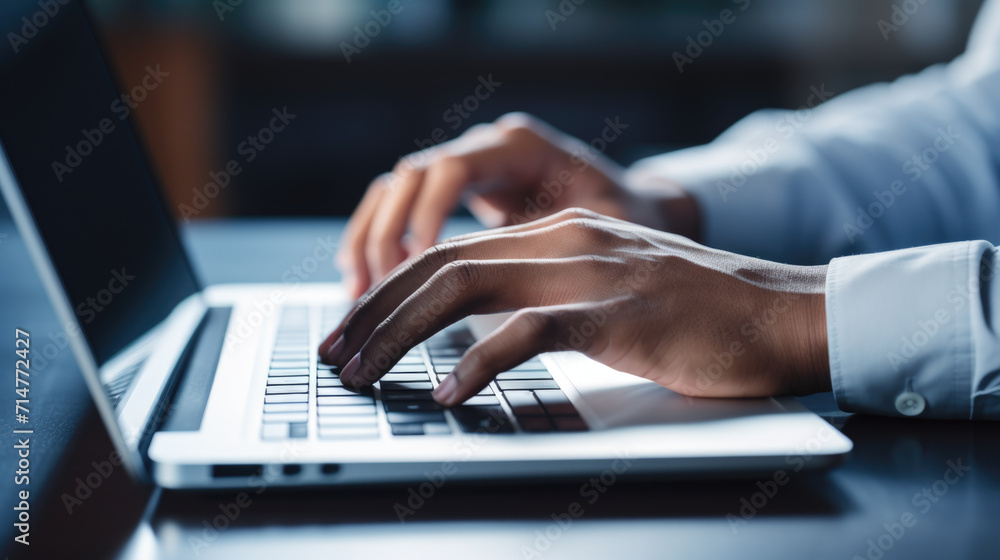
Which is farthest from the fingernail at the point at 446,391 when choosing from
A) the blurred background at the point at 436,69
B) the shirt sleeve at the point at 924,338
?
the blurred background at the point at 436,69

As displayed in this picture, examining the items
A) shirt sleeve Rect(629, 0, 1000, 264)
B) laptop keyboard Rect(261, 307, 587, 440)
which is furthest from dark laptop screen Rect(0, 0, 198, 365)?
shirt sleeve Rect(629, 0, 1000, 264)

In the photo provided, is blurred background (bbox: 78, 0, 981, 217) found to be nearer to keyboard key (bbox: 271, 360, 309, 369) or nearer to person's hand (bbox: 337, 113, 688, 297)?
person's hand (bbox: 337, 113, 688, 297)

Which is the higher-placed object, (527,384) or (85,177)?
(85,177)

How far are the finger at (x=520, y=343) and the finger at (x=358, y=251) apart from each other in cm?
41

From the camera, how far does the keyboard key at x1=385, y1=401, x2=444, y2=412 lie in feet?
1.43

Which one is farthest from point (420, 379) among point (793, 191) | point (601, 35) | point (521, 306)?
point (601, 35)

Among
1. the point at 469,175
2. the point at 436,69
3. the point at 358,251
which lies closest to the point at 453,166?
the point at 469,175

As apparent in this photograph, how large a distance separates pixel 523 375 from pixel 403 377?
0.08 m

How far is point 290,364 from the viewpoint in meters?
→ 0.55

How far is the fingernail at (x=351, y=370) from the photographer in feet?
1.57

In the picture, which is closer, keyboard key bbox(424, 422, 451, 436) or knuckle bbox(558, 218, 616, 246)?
keyboard key bbox(424, 422, 451, 436)

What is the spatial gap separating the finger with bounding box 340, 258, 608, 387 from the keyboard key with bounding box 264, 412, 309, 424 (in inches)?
2.0

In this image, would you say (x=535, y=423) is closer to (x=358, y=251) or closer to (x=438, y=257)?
(x=438, y=257)

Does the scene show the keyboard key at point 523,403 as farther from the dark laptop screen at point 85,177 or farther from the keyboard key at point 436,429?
the dark laptop screen at point 85,177
